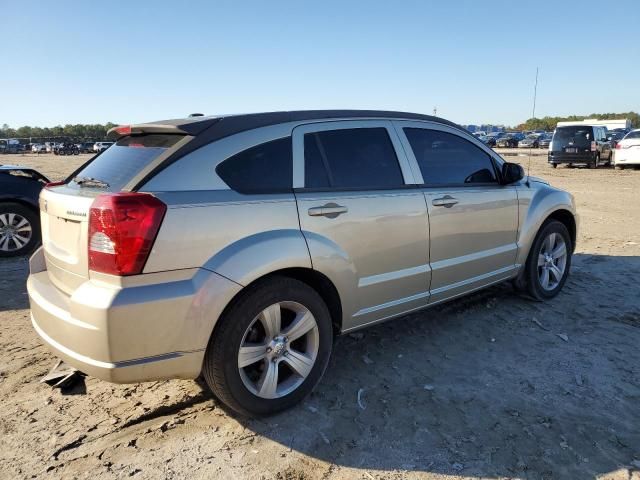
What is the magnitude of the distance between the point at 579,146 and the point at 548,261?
65.5ft

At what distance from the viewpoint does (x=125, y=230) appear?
2.42 metres

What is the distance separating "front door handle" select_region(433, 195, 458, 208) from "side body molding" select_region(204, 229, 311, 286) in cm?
128

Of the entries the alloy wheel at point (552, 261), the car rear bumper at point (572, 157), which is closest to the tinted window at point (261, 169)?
the alloy wheel at point (552, 261)

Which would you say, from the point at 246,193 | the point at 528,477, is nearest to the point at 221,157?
the point at 246,193

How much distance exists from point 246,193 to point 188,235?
0.44 metres

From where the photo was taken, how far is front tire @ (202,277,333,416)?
272 centimetres

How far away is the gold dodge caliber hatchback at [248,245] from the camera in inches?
97.4

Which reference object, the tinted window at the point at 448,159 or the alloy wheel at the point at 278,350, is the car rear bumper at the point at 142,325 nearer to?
the alloy wheel at the point at 278,350

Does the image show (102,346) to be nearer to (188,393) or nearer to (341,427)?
(188,393)

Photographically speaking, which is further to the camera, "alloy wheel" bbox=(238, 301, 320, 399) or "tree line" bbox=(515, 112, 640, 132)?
"tree line" bbox=(515, 112, 640, 132)

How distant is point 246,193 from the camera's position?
110 inches

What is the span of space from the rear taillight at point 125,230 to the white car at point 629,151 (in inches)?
884

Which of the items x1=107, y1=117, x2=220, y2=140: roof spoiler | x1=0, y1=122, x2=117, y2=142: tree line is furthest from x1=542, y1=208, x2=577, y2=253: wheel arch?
x1=0, y1=122, x2=117, y2=142: tree line

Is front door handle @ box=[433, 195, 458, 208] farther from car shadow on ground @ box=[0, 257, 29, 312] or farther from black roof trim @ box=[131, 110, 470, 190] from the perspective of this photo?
car shadow on ground @ box=[0, 257, 29, 312]
